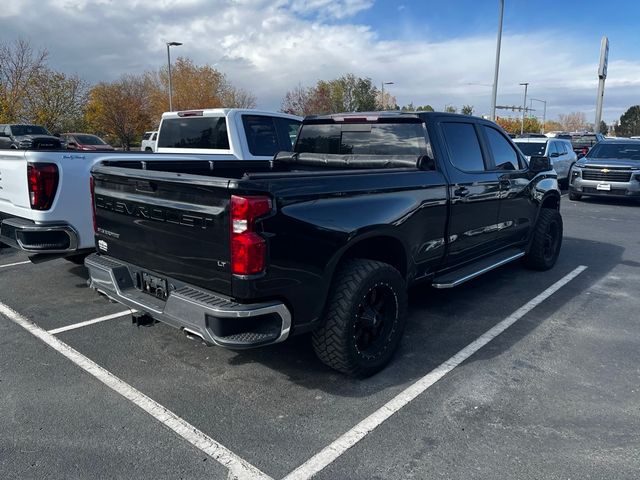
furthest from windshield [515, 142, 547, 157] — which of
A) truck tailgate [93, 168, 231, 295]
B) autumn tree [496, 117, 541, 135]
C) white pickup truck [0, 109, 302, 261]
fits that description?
autumn tree [496, 117, 541, 135]

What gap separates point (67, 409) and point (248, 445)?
1240 mm

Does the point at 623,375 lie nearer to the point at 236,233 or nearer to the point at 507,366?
the point at 507,366

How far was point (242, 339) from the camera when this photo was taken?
2.93 m

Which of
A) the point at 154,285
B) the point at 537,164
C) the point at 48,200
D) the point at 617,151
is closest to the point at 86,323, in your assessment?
the point at 48,200

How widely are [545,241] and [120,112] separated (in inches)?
1527

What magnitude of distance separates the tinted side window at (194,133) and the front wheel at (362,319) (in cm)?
396

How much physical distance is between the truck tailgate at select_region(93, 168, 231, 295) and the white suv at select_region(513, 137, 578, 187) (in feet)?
41.5

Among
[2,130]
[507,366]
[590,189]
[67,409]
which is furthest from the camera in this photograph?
[2,130]

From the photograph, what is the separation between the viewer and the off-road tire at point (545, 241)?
6.39m

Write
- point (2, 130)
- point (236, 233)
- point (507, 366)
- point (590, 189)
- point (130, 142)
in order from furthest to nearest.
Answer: point (130, 142)
point (2, 130)
point (590, 189)
point (507, 366)
point (236, 233)

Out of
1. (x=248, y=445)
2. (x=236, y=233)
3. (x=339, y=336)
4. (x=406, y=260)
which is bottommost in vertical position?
(x=248, y=445)

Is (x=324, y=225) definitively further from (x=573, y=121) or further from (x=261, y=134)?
(x=573, y=121)

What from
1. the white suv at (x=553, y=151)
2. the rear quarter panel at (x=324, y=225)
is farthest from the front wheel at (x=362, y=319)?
the white suv at (x=553, y=151)

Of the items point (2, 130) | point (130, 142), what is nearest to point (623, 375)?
point (2, 130)
